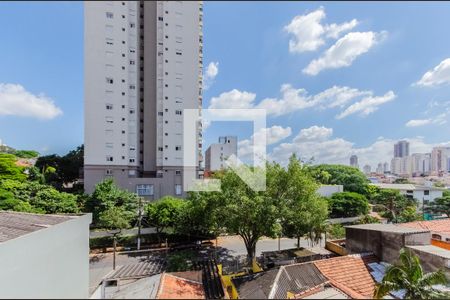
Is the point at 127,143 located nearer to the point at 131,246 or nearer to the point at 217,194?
the point at 131,246

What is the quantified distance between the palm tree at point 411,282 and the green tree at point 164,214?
850 cm

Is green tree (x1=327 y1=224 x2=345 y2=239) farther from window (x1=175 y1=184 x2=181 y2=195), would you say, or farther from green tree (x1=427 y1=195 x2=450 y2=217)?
green tree (x1=427 y1=195 x2=450 y2=217)

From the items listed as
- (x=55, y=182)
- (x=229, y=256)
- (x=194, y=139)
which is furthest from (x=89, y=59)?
(x=229, y=256)

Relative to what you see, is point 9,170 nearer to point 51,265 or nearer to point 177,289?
point 51,265

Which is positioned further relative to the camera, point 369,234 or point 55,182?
point 55,182

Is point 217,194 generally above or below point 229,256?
above

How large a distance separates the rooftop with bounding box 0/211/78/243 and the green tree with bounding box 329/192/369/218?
708 inches

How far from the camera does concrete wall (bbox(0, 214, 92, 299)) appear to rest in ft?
6.72

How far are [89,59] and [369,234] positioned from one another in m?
18.0

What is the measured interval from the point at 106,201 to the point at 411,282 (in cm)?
1236

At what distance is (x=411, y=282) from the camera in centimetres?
471

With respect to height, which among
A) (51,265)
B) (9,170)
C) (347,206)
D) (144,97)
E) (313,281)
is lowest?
(347,206)

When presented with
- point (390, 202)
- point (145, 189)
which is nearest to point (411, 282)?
point (390, 202)

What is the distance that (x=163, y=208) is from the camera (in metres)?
12.0
